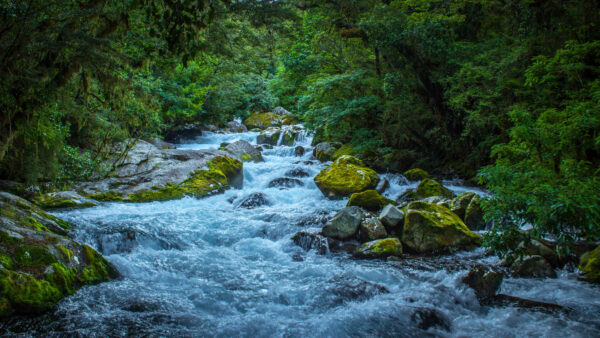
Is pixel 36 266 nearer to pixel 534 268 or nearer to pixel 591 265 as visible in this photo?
pixel 534 268

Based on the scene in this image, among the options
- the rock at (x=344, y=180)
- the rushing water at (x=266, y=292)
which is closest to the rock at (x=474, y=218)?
the rushing water at (x=266, y=292)

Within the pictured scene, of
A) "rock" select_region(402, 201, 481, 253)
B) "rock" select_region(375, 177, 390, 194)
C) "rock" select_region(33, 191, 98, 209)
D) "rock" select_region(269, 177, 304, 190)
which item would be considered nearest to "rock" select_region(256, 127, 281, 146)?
"rock" select_region(269, 177, 304, 190)

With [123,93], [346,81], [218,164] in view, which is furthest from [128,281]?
[346,81]

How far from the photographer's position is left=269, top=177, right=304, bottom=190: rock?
38.3 ft

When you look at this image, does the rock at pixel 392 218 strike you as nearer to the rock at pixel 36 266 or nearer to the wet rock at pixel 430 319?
the wet rock at pixel 430 319

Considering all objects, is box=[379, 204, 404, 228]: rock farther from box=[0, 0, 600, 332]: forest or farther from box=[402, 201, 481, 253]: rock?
box=[0, 0, 600, 332]: forest

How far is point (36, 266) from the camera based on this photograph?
3.84m

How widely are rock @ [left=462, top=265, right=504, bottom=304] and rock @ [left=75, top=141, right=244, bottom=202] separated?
25.8ft

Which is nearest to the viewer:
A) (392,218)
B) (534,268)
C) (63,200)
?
(534,268)

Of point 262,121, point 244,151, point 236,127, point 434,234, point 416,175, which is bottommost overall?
point 434,234

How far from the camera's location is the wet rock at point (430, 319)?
12.9ft

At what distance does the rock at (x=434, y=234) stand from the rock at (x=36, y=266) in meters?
5.35

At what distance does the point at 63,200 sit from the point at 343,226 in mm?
6996

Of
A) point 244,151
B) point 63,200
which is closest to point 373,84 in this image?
point 244,151
